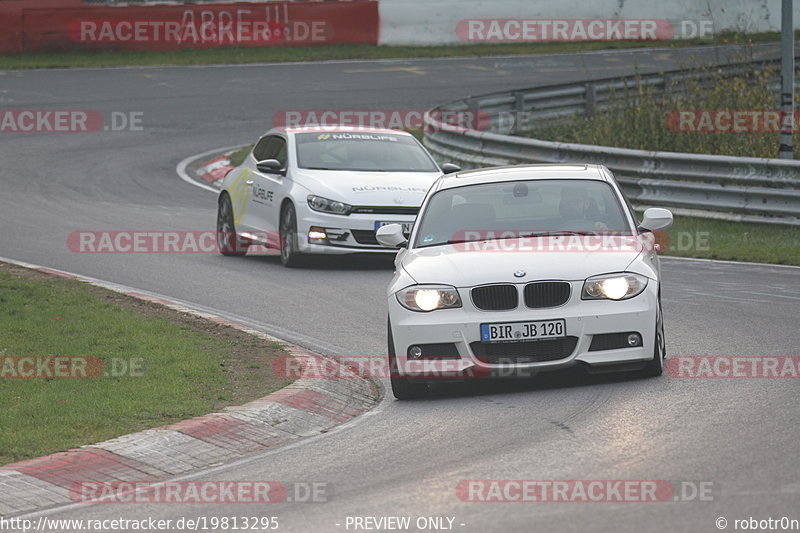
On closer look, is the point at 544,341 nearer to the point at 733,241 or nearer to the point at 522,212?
the point at 522,212

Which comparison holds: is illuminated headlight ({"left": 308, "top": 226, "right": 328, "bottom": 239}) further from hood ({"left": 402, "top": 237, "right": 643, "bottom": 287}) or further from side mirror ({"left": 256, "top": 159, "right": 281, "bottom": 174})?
hood ({"left": 402, "top": 237, "right": 643, "bottom": 287})

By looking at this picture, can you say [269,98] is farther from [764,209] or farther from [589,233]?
[589,233]

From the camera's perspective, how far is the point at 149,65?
136 ft

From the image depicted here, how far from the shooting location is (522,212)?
1030cm

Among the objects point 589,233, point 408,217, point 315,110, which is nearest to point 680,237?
point 408,217

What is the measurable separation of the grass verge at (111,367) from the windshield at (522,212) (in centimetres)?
167

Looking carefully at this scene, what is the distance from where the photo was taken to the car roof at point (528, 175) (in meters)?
10.6

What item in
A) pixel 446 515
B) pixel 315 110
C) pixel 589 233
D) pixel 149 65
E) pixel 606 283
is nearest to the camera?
pixel 446 515

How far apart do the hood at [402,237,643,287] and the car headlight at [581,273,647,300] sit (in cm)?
5

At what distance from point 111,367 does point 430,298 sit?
8.28 feet

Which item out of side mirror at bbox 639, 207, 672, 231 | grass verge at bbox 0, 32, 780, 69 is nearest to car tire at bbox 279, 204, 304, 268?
side mirror at bbox 639, 207, 672, 231

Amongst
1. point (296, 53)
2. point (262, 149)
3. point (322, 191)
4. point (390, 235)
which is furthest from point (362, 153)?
point (296, 53)

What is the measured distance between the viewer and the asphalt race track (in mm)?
6465

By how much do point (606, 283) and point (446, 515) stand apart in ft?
10.9
